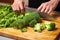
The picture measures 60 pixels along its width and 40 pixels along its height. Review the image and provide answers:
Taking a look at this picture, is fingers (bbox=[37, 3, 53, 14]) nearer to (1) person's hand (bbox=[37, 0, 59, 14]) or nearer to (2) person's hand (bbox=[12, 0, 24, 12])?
(1) person's hand (bbox=[37, 0, 59, 14])

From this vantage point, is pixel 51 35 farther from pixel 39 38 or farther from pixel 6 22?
pixel 6 22

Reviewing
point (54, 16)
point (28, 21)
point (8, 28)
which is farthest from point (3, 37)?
point (54, 16)

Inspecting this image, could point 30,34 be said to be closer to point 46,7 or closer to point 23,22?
point 23,22

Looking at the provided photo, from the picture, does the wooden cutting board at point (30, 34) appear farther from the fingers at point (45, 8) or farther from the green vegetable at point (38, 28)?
the fingers at point (45, 8)

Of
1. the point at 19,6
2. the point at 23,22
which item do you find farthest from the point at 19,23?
the point at 19,6

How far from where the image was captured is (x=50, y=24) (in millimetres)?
950

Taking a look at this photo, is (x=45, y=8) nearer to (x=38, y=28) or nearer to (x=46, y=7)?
(x=46, y=7)

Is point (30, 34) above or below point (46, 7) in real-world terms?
below

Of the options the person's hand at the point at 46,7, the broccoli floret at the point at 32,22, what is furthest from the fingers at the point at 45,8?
the broccoli floret at the point at 32,22

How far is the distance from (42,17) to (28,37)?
28 centimetres

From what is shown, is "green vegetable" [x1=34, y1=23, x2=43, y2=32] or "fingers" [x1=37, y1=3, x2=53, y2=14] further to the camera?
"fingers" [x1=37, y1=3, x2=53, y2=14]

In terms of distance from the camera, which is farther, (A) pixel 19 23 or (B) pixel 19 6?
(B) pixel 19 6

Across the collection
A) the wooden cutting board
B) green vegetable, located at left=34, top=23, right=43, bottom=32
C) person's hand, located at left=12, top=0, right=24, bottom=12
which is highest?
person's hand, located at left=12, top=0, right=24, bottom=12

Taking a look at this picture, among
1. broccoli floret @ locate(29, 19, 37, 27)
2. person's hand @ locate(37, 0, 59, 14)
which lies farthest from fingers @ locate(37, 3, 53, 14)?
broccoli floret @ locate(29, 19, 37, 27)
